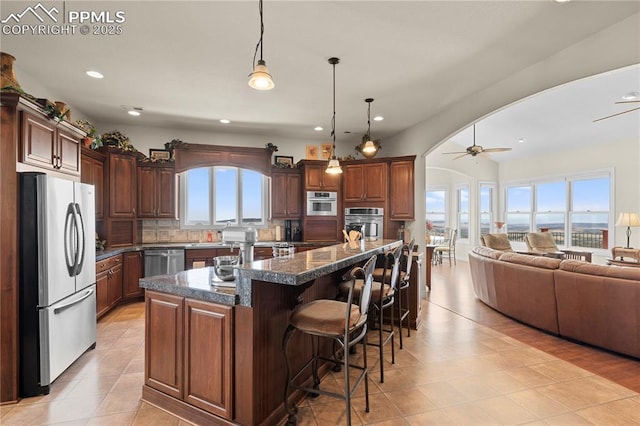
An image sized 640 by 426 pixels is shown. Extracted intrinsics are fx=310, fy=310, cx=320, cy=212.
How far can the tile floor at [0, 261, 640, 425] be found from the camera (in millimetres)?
2148

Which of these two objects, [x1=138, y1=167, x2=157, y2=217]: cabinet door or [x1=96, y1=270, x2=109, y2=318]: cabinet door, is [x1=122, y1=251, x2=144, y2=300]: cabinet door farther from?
[x1=138, y1=167, x2=157, y2=217]: cabinet door

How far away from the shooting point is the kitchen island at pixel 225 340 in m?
1.88

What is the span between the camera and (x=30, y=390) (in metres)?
2.40

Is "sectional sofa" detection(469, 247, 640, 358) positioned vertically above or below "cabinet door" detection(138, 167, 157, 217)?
below

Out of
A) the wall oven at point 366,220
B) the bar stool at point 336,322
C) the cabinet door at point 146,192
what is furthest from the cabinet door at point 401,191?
the cabinet door at point 146,192

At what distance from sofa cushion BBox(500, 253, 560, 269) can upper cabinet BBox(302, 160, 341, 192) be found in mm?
3117

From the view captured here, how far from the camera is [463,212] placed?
9781 mm

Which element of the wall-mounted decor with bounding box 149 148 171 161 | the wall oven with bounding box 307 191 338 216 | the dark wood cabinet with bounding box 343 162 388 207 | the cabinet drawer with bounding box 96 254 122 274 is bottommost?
the cabinet drawer with bounding box 96 254 122 274

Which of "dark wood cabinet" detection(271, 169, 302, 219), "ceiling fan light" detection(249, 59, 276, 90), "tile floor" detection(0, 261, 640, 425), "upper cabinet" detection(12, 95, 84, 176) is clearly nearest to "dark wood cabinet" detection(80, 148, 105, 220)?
"upper cabinet" detection(12, 95, 84, 176)

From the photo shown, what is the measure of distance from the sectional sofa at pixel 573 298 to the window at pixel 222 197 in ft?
13.8

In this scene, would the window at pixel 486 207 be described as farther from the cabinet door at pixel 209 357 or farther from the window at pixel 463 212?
the cabinet door at pixel 209 357

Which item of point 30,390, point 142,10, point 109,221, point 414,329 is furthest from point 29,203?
point 414,329

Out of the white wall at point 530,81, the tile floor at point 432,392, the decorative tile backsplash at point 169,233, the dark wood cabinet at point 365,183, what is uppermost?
the white wall at point 530,81

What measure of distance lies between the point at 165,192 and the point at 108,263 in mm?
1565
